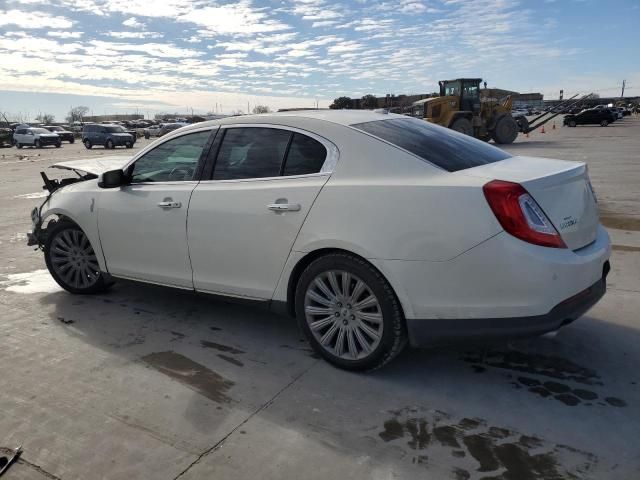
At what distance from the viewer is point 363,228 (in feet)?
10.5

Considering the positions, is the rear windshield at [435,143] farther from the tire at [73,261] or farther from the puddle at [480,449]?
the tire at [73,261]

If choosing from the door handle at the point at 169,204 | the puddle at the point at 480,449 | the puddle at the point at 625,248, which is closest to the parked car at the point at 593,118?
the puddle at the point at 625,248

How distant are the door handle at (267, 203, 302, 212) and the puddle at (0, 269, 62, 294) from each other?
3.01 metres

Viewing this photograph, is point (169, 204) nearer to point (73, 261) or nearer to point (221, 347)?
point (221, 347)

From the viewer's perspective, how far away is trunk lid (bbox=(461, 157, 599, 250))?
9.80 ft

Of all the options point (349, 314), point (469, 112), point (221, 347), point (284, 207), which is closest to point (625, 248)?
point (349, 314)

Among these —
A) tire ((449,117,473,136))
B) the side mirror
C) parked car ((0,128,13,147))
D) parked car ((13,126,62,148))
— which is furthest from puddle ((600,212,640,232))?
parked car ((0,128,13,147))

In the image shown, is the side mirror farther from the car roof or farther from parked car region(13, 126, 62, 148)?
parked car region(13, 126, 62, 148)

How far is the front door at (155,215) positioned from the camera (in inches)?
163

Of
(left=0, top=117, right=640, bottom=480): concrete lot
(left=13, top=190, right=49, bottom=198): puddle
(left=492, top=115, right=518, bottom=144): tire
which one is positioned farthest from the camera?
(left=492, top=115, right=518, bottom=144): tire

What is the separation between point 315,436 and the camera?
111 inches

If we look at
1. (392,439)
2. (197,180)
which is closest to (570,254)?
(392,439)

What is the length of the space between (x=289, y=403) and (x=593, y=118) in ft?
162

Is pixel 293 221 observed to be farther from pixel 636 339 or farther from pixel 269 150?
pixel 636 339
